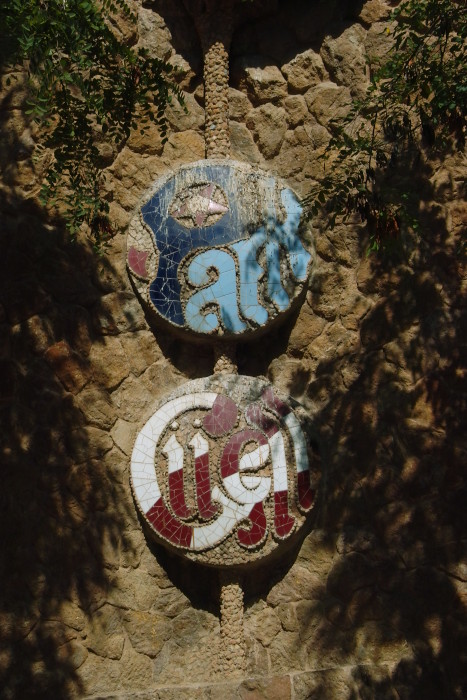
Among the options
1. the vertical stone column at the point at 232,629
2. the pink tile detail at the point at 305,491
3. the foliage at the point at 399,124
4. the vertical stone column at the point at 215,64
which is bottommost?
the vertical stone column at the point at 232,629

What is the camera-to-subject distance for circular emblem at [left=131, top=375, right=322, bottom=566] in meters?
5.52

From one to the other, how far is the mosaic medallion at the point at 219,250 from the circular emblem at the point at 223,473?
45cm

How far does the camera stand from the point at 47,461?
18.4ft

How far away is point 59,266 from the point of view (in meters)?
5.88

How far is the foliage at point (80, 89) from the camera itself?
5.23m

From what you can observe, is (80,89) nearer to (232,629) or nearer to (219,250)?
(219,250)

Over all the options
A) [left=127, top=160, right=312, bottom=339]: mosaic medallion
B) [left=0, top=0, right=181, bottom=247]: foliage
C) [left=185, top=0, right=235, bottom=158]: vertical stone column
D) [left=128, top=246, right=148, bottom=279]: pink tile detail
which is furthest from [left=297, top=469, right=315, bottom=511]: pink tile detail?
[left=185, top=0, right=235, bottom=158]: vertical stone column

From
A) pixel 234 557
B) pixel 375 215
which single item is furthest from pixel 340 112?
pixel 234 557

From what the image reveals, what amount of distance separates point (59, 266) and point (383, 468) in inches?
86.0

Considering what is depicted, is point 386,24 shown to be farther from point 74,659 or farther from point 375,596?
point 74,659

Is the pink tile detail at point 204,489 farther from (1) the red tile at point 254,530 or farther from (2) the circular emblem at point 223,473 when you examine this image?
(1) the red tile at point 254,530

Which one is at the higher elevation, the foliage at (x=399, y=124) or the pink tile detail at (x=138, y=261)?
the foliage at (x=399, y=124)

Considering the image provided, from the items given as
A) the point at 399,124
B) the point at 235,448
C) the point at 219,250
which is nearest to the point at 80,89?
the point at 219,250

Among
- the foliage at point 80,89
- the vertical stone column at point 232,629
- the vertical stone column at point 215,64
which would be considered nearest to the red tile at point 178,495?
the vertical stone column at point 232,629
